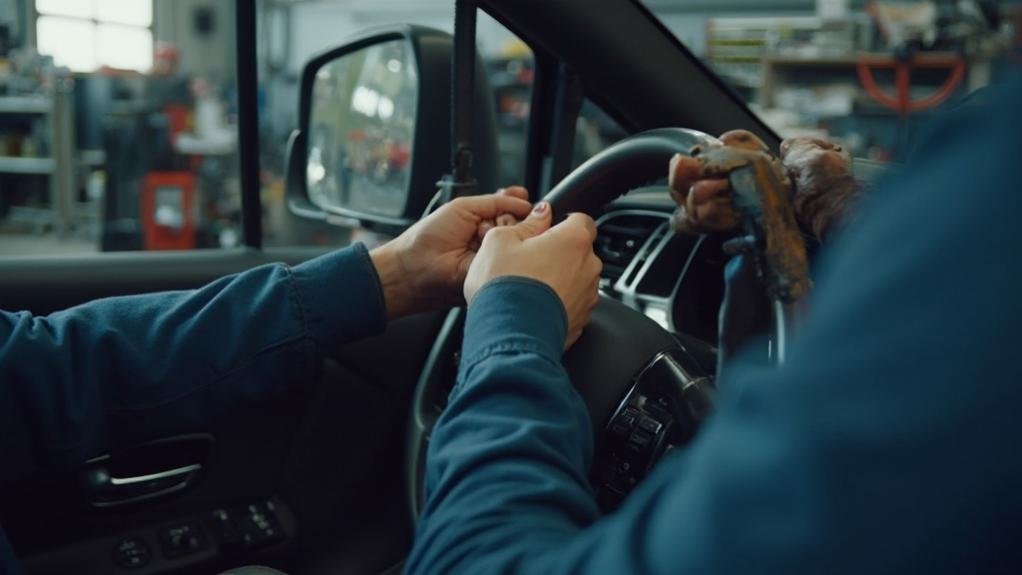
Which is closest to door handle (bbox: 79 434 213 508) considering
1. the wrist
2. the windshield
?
the wrist

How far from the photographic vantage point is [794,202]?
680 millimetres

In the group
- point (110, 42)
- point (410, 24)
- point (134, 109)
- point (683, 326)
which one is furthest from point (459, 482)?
point (110, 42)

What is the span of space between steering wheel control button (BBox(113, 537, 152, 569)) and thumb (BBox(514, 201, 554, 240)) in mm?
705

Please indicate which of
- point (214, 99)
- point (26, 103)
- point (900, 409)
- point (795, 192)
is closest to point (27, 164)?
point (26, 103)

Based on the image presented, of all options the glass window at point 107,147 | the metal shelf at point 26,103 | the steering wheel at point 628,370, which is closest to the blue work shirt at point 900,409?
the steering wheel at point 628,370

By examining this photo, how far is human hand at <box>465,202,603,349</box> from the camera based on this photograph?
0.70 meters

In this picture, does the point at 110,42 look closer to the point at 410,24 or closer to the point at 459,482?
the point at 410,24

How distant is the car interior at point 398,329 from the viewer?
88 cm

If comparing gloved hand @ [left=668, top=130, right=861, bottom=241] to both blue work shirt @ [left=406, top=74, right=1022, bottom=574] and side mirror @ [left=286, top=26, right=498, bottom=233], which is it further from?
side mirror @ [left=286, top=26, right=498, bottom=233]

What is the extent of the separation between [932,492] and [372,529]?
44.0 inches

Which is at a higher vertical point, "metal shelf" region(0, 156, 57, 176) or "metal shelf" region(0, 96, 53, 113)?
"metal shelf" region(0, 96, 53, 113)

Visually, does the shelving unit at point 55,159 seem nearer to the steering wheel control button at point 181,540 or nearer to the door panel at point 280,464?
the door panel at point 280,464

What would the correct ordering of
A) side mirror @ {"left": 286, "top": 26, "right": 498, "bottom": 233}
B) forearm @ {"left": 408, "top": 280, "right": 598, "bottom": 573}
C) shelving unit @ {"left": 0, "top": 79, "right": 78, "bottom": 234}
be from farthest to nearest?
shelving unit @ {"left": 0, "top": 79, "right": 78, "bottom": 234}
side mirror @ {"left": 286, "top": 26, "right": 498, "bottom": 233}
forearm @ {"left": 408, "top": 280, "right": 598, "bottom": 573}

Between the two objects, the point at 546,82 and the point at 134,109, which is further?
the point at 134,109
